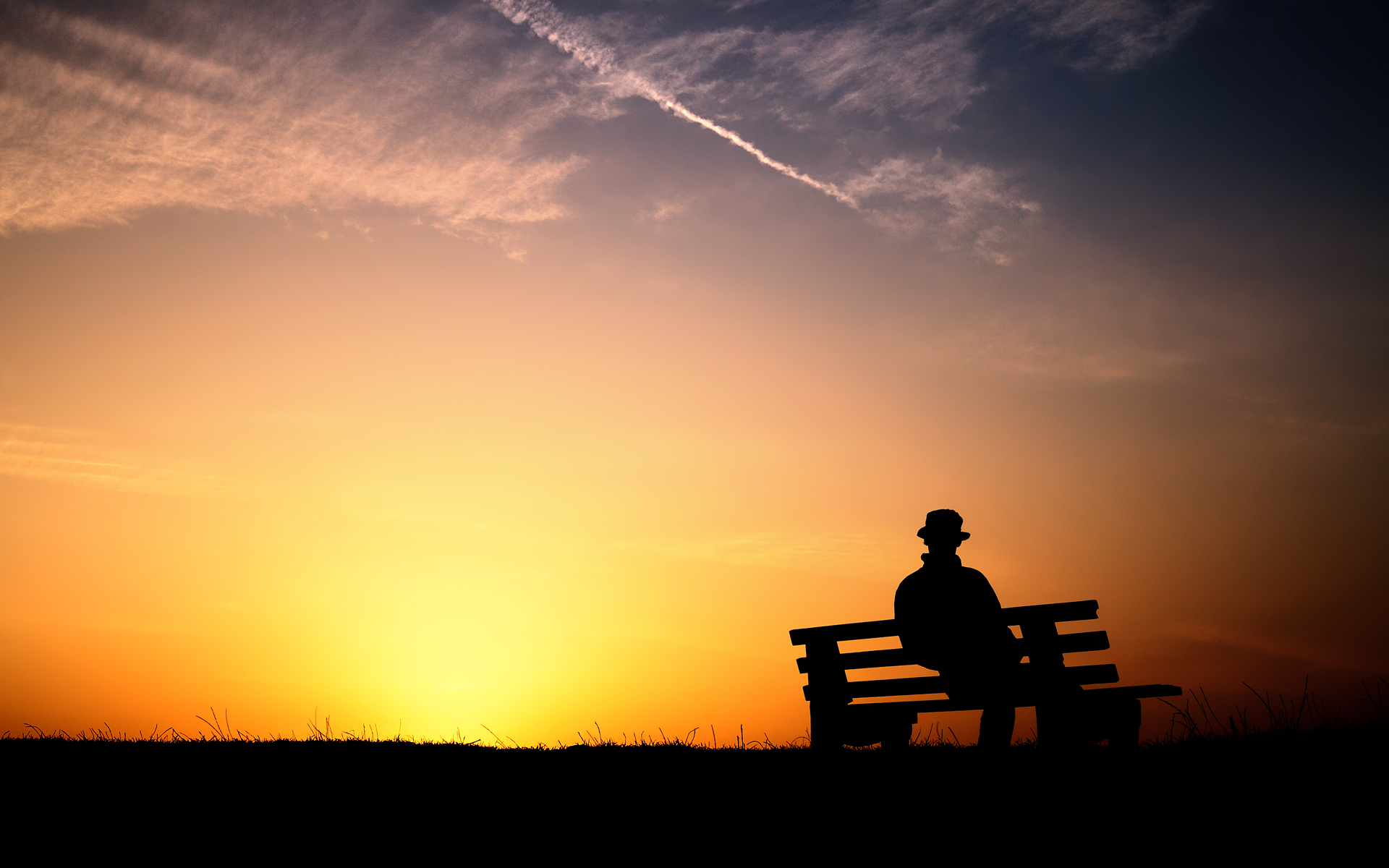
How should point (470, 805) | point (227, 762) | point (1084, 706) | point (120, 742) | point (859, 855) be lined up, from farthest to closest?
1. point (120, 742)
2. point (227, 762)
3. point (1084, 706)
4. point (470, 805)
5. point (859, 855)

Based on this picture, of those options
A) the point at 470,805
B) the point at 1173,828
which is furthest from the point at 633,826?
the point at 1173,828

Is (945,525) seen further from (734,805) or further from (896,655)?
(734,805)

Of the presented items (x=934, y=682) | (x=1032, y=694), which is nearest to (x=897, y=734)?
(x=934, y=682)

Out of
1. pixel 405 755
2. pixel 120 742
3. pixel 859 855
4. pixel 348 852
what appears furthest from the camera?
pixel 120 742

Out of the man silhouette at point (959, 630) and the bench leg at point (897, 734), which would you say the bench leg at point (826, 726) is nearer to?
the bench leg at point (897, 734)

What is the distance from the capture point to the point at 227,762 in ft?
26.5

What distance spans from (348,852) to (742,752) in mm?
4349

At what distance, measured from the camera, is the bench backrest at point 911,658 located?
7.07m

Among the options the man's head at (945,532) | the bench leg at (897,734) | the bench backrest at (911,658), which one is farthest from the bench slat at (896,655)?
the man's head at (945,532)

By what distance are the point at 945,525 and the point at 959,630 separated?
2.86 feet

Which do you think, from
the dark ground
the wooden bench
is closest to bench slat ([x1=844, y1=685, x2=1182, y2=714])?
the wooden bench

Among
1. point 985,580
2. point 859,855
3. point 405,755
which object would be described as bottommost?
point 859,855

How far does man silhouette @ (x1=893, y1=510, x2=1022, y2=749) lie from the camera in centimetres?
736

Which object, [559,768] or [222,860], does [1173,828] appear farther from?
[222,860]
